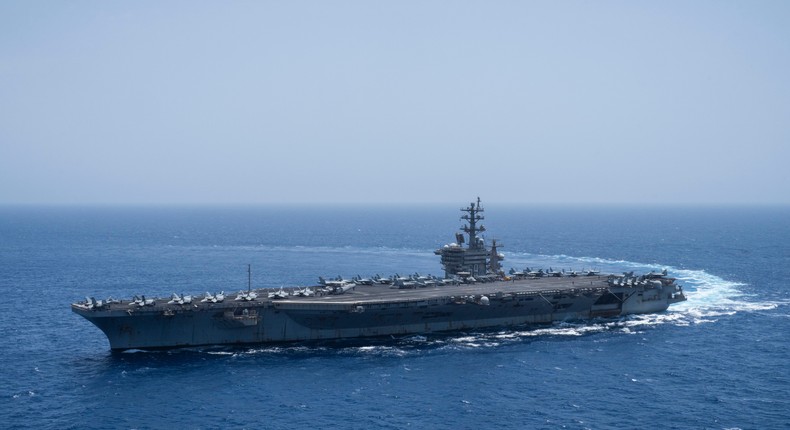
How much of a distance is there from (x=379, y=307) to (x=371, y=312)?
62cm

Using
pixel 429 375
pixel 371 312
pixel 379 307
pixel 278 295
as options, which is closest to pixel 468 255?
pixel 379 307

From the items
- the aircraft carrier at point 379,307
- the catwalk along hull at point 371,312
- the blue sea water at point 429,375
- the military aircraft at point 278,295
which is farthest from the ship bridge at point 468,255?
the military aircraft at point 278,295

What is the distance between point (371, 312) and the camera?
4434 cm

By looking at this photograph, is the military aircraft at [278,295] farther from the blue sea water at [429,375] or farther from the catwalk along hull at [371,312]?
the blue sea water at [429,375]

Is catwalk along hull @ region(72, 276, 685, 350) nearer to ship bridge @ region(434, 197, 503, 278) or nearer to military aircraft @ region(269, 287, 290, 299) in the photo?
military aircraft @ region(269, 287, 290, 299)

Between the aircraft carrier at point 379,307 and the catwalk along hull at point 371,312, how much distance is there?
0.06m

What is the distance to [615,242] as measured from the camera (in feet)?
396

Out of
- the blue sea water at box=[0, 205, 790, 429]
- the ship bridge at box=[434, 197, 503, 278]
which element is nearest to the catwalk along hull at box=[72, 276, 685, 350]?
the blue sea water at box=[0, 205, 790, 429]

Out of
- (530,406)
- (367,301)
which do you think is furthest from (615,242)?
(530,406)

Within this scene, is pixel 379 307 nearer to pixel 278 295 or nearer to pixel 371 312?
pixel 371 312

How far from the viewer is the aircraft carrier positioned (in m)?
40.9

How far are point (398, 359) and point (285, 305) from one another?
809 centimetres

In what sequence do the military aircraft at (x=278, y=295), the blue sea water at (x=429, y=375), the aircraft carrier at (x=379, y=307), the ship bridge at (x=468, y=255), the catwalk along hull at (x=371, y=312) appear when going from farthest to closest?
1. the ship bridge at (x=468, y=255)
2. the military aircraft at (x=278, y=295)
3. the aircraft carrier at (x=379, y=307)
4. the catwalk along hull at (x=371, y=312)
5. the blue sea water at (x=429, y=375)

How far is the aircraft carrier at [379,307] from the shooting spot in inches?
1610
